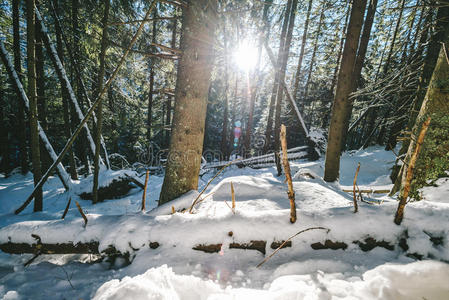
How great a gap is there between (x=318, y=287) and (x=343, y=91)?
4.64 meters

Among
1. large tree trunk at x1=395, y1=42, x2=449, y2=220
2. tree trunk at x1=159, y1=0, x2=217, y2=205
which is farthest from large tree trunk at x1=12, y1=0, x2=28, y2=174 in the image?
large tree trunk at x1=395, y1=42, x2=449, y2=220

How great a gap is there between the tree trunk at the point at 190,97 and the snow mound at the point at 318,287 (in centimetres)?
148

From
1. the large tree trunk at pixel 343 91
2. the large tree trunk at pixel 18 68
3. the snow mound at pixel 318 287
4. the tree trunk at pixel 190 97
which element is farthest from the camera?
the large tree trunk at pixel 18 68

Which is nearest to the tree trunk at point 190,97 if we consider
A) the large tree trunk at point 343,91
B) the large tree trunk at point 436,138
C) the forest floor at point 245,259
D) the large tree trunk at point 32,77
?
the forest floor at point 245,259

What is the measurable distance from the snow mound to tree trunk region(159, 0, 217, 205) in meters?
1.48

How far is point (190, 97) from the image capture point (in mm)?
2533

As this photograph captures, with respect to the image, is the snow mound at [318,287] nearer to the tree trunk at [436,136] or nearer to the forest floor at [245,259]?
the forest floor at [245,259]

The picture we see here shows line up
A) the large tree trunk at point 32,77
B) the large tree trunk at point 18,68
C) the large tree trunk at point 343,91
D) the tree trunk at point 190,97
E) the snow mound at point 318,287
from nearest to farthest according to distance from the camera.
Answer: the snow mound at point 318,287, the tree trunk at point 190,97, the large tree trunk at point 32,77, the large tree trunk at point 343,91, the large tree trunk at point 18,68

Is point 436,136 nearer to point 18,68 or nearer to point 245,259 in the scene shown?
point 245,259

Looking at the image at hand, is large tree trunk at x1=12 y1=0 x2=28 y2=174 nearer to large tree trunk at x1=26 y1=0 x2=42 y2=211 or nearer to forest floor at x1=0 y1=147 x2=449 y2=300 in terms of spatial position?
large tree trunk at x1=26 y1=0 x2=42 y2=211

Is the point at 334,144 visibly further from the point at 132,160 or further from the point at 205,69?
the point at 132,160

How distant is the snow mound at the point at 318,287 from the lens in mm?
1091

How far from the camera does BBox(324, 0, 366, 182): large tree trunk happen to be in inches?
162

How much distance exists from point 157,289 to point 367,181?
359 inches
